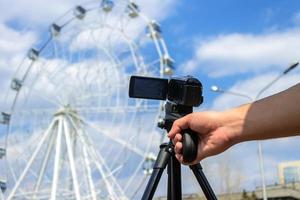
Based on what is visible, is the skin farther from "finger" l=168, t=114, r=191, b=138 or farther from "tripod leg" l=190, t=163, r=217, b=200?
"tripod leg" l=190, t=163, r=217, b=200

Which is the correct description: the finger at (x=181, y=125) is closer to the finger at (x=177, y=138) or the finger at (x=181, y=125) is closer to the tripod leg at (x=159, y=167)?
the finger at (x=177, y=138)

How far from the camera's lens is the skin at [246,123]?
55.6 inches

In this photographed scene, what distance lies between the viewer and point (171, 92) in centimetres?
208

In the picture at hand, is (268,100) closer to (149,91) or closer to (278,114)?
(278,114)

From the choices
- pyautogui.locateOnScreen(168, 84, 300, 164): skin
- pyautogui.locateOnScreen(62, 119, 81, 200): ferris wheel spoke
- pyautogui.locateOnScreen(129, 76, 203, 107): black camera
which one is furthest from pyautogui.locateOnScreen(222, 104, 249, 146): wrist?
pyautogui.locateOnScreen(62, 119, 81, 200): ferris wheel spoke

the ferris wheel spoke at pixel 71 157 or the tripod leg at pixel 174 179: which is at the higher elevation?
the ferris wheel spoke at pixel 71 157

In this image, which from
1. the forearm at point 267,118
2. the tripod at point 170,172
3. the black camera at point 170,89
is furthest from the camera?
the tripod at point 170,172

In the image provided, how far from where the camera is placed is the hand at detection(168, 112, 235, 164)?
156 cm

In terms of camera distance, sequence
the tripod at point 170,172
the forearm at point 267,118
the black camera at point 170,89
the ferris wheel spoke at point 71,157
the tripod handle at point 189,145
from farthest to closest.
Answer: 1. the ferris wheel spoke at point 71,157
2. the tripod at point 170,172
3. the black camera at point 170,89
4. the tripod handle at point 189,145
5. the forearm at point 267,118

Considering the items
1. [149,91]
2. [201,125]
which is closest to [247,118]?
[201,125]

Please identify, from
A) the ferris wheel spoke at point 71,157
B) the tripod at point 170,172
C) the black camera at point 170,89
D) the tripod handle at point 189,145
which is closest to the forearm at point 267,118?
the tripod handle at point 189,145

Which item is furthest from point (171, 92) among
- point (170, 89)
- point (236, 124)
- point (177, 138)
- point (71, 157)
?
point (71, 157)

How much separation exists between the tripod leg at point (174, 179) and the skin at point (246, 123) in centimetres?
57

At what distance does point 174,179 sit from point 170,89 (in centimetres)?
41
